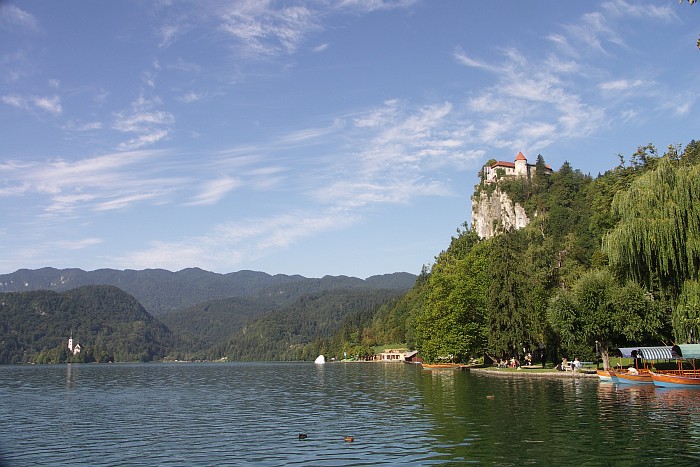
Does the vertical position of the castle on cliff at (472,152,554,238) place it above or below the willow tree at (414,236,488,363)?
above

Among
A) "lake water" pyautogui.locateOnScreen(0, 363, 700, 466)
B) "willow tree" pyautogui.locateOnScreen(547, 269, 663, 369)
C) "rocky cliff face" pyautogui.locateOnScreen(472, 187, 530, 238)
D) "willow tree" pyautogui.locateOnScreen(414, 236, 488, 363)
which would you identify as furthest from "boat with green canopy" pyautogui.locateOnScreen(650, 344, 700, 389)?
"rocky cliff face" pyautogui.locateOnScreen(472, 187, 530, 238)

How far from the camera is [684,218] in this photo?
127ft

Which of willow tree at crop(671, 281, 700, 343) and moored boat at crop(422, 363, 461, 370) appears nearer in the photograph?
willow tree at crop(671, 281, 700, 343)

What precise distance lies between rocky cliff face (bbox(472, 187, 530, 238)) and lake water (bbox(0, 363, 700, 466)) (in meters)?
134

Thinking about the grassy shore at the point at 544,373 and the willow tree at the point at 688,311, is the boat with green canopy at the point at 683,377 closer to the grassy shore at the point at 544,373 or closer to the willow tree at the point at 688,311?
the willow tree at the point at 688,311

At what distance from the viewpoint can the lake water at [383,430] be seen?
2092cm

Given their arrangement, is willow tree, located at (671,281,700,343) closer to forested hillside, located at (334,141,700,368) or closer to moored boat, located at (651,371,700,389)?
forested hillside, located at (334,141,700,368)

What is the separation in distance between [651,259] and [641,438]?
21.2m

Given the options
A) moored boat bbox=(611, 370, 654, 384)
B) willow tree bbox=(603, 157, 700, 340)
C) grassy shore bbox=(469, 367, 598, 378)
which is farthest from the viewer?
grassy shore bbox=(469, 367, 598, 378)

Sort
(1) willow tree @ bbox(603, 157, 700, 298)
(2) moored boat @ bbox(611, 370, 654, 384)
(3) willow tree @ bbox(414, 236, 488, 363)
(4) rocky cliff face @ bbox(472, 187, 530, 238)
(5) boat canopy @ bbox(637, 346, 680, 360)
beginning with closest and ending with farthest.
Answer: (1) willow tree @ bbox(603, 157, 700, 298)
(2) moored boat @ bbox(611, 370, 654, 384)
(5) boat canopy @ bbox(637, 346, 680, 360)
(3) willow tree @ bbox(414, 236, 488, 363)
(4) rocky cliff face @ bbox(472, 187, 530, 238)

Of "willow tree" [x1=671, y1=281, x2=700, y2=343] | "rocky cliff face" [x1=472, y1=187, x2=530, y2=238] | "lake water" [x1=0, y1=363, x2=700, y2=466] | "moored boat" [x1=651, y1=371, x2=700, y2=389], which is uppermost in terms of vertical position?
"rocky cliff face" [x1=472, y1=187, x2=530, y2=238]

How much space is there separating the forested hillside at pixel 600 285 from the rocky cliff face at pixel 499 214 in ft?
171

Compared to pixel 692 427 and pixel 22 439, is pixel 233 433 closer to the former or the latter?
pixel 22 439

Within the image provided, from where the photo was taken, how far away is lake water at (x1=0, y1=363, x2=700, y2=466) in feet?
68.6
